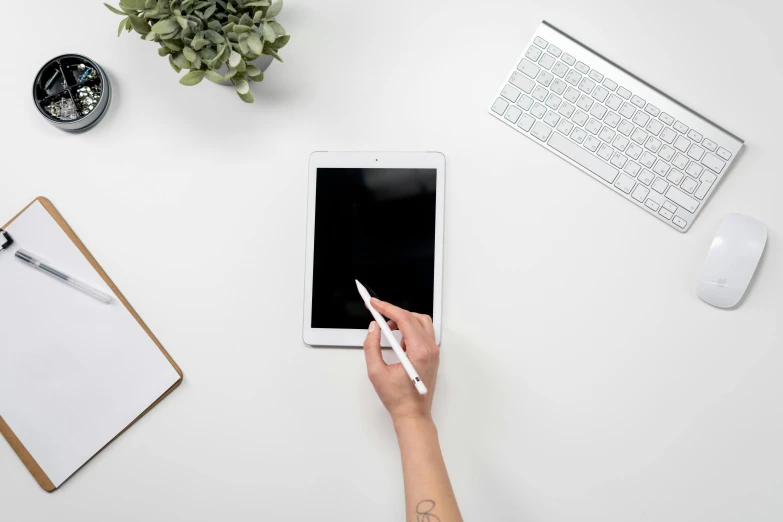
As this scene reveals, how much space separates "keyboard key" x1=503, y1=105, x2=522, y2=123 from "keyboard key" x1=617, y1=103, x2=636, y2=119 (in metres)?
0.15

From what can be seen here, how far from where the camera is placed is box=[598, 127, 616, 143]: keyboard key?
86 centimetres

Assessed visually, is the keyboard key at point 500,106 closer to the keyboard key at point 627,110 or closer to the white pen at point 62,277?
the keyboard key at point 627,110

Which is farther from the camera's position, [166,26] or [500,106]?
[500,106]

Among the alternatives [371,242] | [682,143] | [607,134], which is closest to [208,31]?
[371,242]

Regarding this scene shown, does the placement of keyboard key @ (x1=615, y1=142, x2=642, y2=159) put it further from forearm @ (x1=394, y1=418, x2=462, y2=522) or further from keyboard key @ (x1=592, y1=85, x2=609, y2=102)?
forearm @ (x1=394, y1=418, x2=462, y2=522)

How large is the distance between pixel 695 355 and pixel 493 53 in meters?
0.53

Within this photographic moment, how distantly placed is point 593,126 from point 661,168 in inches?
4.6

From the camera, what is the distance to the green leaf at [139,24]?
0.78 m

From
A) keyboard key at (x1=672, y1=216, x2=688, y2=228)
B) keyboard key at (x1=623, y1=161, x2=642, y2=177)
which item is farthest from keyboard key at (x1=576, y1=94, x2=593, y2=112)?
keyboard key at (x1=672, y1=216, x2=688, y2=228)

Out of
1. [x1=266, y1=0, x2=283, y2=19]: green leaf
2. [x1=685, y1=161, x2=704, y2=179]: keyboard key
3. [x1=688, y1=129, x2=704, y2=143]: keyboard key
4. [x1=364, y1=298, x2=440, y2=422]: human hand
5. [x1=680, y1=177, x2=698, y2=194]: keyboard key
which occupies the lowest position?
[x1=364, y1=298, x2=440, y2=422]: human hand

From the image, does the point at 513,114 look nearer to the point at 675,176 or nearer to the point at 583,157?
the point at 583,157

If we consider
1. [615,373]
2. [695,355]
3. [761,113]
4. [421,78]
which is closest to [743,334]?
[695,355]

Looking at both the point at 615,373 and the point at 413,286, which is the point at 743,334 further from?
the point at 413,286

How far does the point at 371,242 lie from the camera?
0.85m
